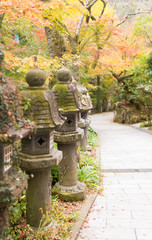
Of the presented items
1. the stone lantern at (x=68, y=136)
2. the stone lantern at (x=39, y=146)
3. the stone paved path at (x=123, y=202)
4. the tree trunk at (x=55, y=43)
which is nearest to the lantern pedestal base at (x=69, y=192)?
the stone lantern at (x=68, y=136)

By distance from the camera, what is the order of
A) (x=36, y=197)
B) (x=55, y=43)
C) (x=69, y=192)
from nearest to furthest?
(x=36, y=197), (x=69, y=192), (x=55, y=43)

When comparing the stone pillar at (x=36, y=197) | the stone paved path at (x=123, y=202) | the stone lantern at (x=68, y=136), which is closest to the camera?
the stone pillar at (x=36, y=197)

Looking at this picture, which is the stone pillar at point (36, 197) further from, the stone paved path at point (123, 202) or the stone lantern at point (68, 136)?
the stone lantern at point (68, 136)

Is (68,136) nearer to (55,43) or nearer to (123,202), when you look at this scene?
(123,202)

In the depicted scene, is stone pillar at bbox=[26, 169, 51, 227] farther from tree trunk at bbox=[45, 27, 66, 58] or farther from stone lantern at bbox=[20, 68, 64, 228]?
tree trunk at bbox=[45, 27, 66, 58]

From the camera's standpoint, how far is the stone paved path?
4454 millimetres

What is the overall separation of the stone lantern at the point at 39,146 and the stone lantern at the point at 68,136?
1.30 m

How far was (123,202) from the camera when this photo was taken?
5.84 metres

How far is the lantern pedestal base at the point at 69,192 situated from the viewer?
5594 mm

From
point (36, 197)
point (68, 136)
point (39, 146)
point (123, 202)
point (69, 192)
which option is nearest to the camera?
point (39, 146)

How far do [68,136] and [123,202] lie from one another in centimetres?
212

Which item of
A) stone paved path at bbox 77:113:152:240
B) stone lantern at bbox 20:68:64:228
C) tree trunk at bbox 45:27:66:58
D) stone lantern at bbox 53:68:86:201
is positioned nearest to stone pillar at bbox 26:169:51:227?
stone lantern at bbox 20:68:64:228

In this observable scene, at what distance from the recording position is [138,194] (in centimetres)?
636

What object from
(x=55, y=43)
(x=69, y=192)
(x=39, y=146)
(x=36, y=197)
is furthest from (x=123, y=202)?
(x=55, y=43)
